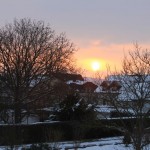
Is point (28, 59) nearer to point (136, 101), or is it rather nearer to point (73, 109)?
point (73, 109)

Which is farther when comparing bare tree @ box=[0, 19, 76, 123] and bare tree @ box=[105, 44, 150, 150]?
bare tree @ box=[0, 19, 76, 123]

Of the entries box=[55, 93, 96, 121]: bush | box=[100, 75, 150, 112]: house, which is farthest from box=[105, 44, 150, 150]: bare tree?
box=[55, 93, 96, 121]: bush

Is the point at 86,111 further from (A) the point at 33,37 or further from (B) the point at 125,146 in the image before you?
(A) the point at 33,37

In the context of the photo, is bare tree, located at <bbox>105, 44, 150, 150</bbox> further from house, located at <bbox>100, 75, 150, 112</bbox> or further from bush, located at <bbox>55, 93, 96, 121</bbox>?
bush, located at <bbox>55, 93, 96, 121</bbox>

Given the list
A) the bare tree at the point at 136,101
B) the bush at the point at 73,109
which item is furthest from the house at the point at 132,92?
the bush at the point at 73,109

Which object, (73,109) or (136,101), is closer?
(136,101)

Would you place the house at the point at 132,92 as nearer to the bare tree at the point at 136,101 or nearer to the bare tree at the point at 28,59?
the bare tree at the point at 136,101

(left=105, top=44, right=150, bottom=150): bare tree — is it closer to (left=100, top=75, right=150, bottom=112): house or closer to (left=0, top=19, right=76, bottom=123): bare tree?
(left=100, top=75, right=150, bottom=112): house

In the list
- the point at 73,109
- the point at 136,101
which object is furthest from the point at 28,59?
the point at 136,101

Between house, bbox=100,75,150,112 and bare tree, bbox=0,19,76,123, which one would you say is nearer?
house, bbox=100,75,150,112

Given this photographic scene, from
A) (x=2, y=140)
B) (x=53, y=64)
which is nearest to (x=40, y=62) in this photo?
(x=53, y=64)

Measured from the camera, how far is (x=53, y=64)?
55.4 m

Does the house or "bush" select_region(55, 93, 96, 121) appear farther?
"bush" select_region(55, 93, 96, 121)

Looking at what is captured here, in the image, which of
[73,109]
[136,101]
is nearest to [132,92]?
[136,101]
